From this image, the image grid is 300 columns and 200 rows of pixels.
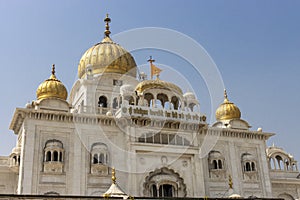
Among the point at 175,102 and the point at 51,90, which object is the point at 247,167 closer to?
the point at 175,102

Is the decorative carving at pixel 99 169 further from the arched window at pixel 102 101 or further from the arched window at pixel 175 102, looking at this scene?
the arched window at pixel 175 102

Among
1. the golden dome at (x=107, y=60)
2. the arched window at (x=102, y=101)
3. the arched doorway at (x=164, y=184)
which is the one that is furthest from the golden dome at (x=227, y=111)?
the arched window at (x=102, y=101)

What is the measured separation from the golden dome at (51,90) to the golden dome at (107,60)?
13.3ft

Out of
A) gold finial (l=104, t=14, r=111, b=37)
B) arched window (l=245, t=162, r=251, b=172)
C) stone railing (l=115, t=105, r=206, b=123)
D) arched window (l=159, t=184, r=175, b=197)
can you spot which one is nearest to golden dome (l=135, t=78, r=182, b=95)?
stone railing (l=115, t=105, r=206, b=123)

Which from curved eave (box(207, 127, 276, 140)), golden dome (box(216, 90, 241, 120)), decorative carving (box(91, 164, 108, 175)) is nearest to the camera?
decorative carving (box(91, 164, 108, 175))

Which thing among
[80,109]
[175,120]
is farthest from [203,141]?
[80,109]

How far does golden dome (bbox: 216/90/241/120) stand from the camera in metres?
28.1

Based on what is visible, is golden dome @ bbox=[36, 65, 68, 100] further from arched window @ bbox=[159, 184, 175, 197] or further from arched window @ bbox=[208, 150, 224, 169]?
arched window @ bbox=[208, 150, 224, 169]

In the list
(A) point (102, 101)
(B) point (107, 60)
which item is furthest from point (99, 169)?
(B) point (107, 60)

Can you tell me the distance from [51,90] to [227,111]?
1224 cm

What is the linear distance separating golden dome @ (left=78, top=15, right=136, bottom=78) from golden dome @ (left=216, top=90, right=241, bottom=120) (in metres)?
6.70

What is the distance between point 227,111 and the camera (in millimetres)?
28359

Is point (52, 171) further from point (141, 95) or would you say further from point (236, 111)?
point (236, 111)

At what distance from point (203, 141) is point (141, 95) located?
4.87 m
